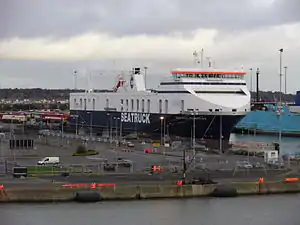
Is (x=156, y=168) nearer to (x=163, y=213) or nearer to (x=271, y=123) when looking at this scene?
(x=163, y=213)

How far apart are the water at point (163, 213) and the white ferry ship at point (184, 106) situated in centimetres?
1593

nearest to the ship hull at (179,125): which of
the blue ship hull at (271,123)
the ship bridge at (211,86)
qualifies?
the ship bridge at (211,86)

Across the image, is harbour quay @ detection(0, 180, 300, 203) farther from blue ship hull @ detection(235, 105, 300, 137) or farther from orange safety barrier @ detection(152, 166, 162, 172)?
blue ship hull @ detection(235, 105, 300, 137)

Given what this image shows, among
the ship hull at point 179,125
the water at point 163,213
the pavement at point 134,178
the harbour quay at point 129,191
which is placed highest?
the ship hull at point 179,125

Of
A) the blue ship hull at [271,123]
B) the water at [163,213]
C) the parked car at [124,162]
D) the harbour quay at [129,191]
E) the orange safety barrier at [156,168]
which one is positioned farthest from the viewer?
the blue ship hull at [271,123]

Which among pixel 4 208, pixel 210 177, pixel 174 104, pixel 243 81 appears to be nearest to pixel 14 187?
pixel 4 208

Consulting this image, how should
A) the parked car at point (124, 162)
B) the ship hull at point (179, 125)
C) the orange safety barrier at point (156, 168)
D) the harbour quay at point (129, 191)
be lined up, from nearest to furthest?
the harbour quay at point (129, 191) → the orange safety barrier at point (156, 168) → the parked car at point (124, 162) → the ship hull at point (179, 125)

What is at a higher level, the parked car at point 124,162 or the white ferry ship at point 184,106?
the white ferry ship at point 184,106

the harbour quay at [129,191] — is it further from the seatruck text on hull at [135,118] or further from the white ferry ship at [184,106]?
the seatruck text on hull at [135,118]

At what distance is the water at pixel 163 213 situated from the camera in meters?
13.7

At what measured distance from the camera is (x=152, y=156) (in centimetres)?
2512

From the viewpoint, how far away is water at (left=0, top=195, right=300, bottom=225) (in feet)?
45.1

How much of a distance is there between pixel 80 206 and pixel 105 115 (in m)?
28.3

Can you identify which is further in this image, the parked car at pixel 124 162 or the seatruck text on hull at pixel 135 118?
the seatruck text on hull at pixel 135 118
